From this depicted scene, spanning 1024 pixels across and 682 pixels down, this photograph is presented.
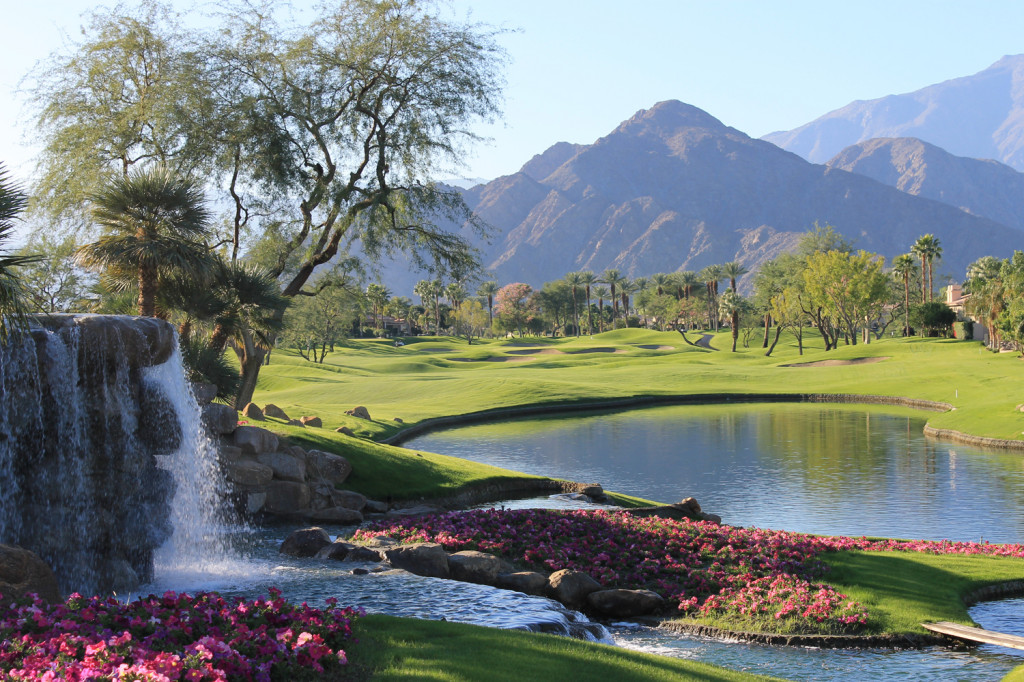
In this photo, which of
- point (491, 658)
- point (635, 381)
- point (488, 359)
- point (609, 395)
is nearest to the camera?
point (491, 658)

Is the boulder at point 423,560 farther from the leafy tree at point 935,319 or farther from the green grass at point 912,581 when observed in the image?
the leafy tree at point 935,319

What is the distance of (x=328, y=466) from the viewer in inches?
961

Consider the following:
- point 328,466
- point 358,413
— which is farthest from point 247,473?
point 358,413

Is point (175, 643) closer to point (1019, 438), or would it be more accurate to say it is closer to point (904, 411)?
point (1019, 438)

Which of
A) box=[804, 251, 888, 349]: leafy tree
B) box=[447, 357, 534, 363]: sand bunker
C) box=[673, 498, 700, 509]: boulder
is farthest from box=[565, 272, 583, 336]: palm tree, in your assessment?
box=[673, 498, 700, 509]: boulder

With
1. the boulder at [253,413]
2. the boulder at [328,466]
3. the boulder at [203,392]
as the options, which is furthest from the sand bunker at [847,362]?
the boulder at [203,392]

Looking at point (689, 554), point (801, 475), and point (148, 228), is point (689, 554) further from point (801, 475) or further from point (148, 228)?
point (801, 475)

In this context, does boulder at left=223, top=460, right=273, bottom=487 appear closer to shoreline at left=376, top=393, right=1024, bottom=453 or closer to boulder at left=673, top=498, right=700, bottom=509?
boulder at left=673, top=498, right=700, bottom=509

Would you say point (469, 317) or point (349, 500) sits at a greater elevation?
point (469, 317)

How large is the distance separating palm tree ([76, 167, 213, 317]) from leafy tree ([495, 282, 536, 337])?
14475 centimetres

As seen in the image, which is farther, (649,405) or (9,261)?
(649,405)

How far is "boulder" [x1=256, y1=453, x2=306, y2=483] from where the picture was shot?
21984mm

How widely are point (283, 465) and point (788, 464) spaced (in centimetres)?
2212

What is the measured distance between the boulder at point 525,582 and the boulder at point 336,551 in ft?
11.1
